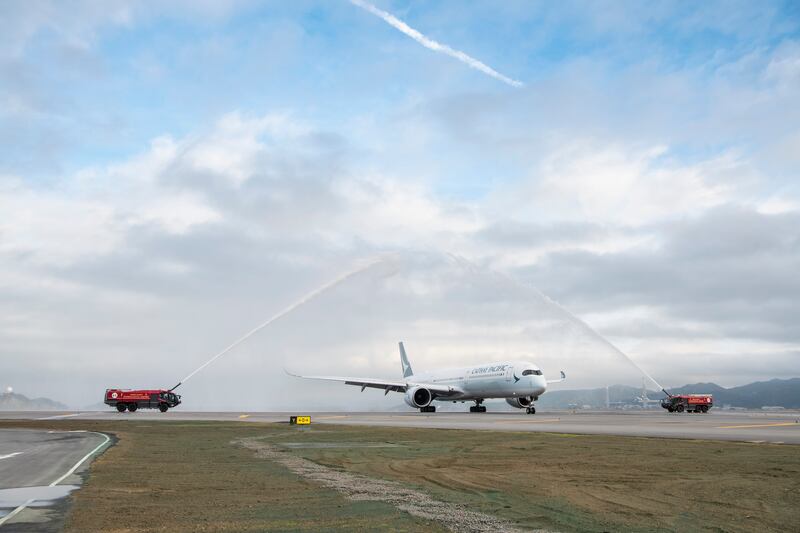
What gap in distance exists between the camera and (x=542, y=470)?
18594mm

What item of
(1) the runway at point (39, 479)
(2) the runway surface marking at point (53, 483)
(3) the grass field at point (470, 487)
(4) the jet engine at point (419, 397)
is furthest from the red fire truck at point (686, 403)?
(2) the runway surface marking at point (53, 483)

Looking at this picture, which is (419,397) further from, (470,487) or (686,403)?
(470,487)

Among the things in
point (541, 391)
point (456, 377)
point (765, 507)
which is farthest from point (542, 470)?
point (456, 377)

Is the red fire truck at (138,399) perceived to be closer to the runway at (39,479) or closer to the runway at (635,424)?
the runway at (635,424)

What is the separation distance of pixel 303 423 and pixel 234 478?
32002 millimetres

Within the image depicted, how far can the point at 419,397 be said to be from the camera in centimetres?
8200

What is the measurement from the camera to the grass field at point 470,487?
444 inches

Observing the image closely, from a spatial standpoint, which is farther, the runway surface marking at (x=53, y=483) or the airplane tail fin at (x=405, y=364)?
the airplane tail fin at (x=405, y=364)

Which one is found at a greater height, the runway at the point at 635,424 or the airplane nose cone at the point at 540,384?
the airplane nose cone at the point at 540,384

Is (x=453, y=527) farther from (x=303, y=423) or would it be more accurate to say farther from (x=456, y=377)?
(x=456, y=377)

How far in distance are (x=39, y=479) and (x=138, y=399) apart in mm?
69068

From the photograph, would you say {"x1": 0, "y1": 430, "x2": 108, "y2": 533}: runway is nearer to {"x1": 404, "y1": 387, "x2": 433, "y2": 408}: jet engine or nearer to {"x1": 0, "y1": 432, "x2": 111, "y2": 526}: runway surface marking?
{"x1": 0, "y1": 432, "x2": 111, "y2": 526}: runway surface marking

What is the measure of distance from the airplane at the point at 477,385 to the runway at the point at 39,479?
47194 millimetres

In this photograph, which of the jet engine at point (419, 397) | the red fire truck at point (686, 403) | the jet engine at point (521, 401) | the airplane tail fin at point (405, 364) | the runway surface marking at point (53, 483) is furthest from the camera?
the airplane tail fin at point (405, 364)
